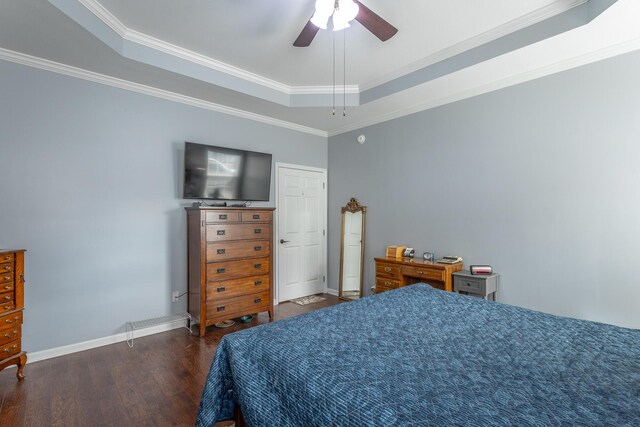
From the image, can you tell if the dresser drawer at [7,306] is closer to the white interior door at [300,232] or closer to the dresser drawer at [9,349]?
the dresser drawer at [9,349]

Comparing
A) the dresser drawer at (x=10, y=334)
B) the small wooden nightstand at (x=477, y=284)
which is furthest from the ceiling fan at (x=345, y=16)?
the dresser drawer at (x=10, y=334)

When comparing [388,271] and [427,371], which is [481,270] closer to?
[388,271]

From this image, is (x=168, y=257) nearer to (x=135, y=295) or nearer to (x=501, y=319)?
(x=135, y=295)

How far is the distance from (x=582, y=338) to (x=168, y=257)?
142 inches

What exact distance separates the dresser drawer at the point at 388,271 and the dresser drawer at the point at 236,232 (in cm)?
143

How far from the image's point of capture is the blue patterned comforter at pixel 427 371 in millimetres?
919

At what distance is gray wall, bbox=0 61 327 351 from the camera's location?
2697mm

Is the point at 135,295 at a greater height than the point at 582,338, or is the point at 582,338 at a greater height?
the point at 582,338

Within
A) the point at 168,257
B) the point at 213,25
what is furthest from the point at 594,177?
the point at 168,257

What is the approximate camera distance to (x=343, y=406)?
973 millimetres

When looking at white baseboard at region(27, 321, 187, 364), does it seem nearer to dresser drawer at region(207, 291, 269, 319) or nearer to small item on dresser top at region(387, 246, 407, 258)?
dresser drawer at region(207, 291, 269, 319)

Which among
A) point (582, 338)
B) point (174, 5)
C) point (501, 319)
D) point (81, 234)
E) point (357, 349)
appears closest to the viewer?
point (357, 349)

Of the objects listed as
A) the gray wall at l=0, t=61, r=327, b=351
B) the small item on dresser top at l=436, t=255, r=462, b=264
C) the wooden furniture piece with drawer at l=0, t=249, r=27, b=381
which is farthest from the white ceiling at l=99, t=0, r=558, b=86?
the small item on dresser top at l=436, t=255, r=462, b=264

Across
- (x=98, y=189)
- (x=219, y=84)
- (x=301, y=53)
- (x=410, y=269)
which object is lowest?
(x=410, y=269)
